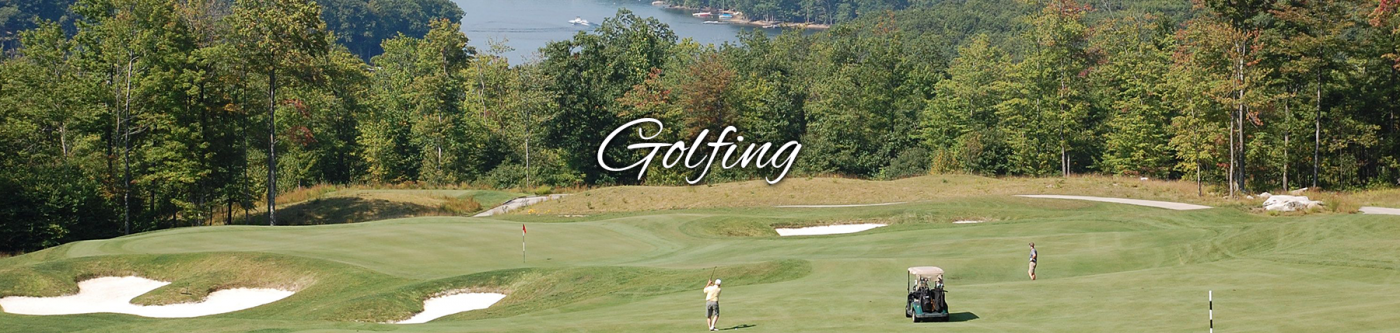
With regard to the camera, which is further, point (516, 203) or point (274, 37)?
point (516, 203)

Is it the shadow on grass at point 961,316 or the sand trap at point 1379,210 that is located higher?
the sand trap at point 1379,210

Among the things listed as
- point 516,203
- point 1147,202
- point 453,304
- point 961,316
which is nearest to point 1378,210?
point 1147,202

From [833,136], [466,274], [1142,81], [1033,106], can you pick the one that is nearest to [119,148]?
[466,274]

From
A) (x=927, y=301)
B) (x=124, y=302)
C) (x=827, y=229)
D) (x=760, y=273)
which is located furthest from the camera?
(x=827, y=229)

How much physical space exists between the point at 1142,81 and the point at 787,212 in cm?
4120

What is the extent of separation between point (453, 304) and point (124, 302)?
10585mm

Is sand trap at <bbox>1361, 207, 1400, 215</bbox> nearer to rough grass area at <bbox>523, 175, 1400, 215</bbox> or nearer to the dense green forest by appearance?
rough grass area at <bbox>523, 175, 1400, 215</bbox>

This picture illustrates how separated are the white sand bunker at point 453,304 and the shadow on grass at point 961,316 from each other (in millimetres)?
13728

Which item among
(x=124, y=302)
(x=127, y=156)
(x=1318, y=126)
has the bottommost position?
(x=124, y=302)

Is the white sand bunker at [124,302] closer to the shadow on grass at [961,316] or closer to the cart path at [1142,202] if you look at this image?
the shadow on grass at [961,316]

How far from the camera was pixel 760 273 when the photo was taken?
34719 millimetres

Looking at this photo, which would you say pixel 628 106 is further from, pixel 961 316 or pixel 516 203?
pixel 961 316

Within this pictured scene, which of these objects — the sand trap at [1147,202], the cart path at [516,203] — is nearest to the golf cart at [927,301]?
the sand trap at [1147,202]

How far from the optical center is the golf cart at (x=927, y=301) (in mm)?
25469
